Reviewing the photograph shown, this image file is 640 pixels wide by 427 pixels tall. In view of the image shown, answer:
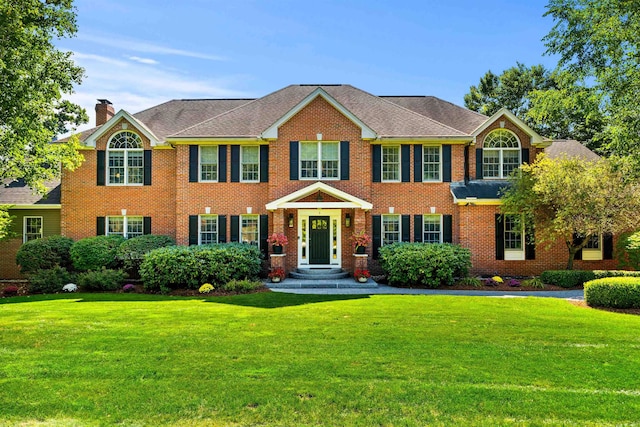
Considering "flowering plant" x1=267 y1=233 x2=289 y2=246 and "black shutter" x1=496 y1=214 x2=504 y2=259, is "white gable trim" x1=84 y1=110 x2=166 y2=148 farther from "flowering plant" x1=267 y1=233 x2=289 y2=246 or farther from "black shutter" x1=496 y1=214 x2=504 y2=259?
"black shutter" x1=496 y1=214 x2=504 y2=259

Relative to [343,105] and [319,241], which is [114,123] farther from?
[319,241]

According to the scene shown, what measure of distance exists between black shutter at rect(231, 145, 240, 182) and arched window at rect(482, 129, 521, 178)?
1079 cm

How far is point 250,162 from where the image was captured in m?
17.8

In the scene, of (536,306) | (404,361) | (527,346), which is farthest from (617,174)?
(404,361)

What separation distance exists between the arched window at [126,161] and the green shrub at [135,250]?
3.02m

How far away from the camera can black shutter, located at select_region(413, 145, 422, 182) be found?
17.8 m

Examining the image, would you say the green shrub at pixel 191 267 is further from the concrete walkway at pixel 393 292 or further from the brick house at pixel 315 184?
the brick house at pixel 315 184

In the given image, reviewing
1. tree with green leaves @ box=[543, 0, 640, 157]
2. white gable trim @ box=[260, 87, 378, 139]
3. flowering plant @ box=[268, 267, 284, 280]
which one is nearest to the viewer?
tree with green leaves @ box=[543, 0, 640, 157]

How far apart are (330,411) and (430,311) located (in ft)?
21.0

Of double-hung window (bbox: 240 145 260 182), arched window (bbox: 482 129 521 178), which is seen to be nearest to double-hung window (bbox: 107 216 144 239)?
double-hung window (bbox: 240 145 260 182)

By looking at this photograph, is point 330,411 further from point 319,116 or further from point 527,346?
point 319,116

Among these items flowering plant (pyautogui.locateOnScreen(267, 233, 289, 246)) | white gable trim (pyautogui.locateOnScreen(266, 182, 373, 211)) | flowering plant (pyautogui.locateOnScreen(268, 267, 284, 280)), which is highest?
white gable trim (pyautogui.locateOnScreen(266, 182, 373, 211))

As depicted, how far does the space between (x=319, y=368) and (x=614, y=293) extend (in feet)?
32.2


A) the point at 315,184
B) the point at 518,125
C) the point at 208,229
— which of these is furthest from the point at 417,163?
the point at 208,229
